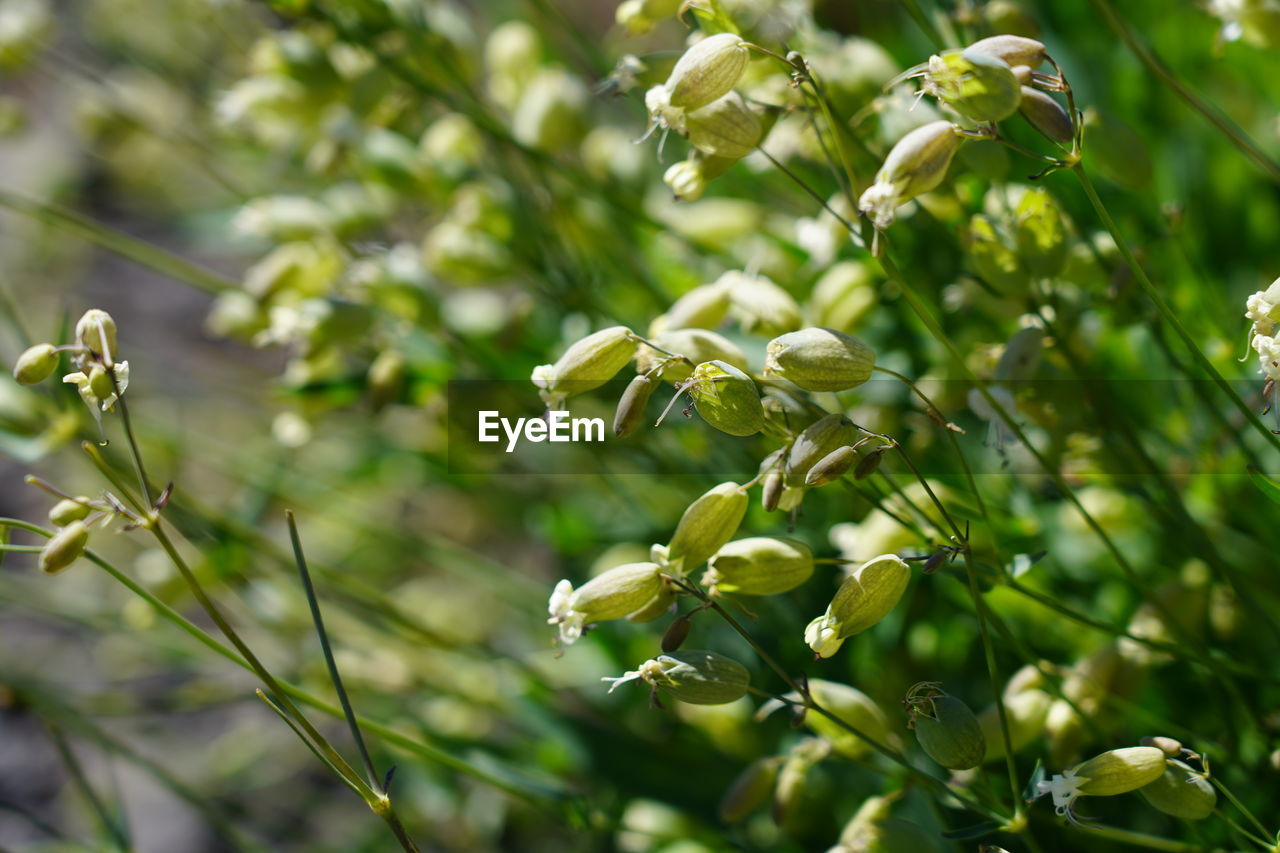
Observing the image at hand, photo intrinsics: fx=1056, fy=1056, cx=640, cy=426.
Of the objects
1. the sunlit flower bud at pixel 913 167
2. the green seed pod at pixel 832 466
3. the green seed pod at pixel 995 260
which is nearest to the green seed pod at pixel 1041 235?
the green seed pod at pixel 995 260

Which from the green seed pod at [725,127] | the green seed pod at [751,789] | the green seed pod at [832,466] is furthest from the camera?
the green seed pod at [751,789]

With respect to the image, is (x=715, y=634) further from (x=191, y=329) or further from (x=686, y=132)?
(x=191, y=329)

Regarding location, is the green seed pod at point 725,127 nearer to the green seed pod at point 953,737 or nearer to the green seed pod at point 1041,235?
the green seed pod at point 1041,235

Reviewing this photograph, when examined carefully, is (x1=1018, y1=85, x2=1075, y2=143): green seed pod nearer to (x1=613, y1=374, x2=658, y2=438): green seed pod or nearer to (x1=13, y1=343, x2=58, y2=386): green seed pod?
(x1=613, y1=374, x2=658, y2=438): green seed pod

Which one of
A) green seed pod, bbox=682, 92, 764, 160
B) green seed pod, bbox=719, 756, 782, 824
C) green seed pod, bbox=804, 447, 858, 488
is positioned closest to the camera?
green seed pod, bbox=804, 447, 858, 488

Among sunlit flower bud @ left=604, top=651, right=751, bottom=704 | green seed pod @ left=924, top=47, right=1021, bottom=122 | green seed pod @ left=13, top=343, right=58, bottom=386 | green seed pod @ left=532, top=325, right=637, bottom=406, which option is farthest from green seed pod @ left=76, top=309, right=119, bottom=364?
green seed pod @ left=924, top=47, right=1021, bottom=122

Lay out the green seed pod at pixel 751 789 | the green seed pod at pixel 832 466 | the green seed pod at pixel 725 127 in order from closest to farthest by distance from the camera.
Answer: the green seed pod at pixel 832 466 → the green seed pod at pixel 725 127 → the green seed pod at pixel 751 789

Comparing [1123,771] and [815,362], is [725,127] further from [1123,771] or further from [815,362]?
[1123,771]

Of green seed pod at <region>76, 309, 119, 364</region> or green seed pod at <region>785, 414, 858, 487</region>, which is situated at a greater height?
green seed pod at <region>785, 414, 858, 487</region>
